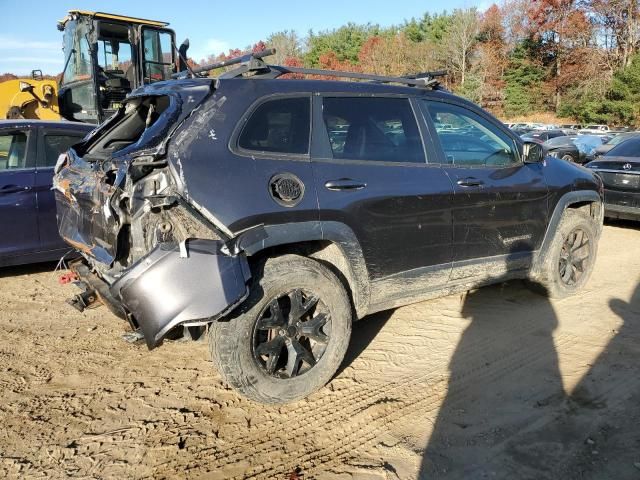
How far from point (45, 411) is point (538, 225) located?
13.3ft

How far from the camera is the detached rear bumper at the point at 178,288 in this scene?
9.50ft

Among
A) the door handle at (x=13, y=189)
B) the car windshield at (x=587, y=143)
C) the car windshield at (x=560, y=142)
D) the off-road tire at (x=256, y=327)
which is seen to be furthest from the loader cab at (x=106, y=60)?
the car windshield at (x=587, y=143)

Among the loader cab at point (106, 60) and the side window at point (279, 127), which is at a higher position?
the loader cab at point (106, 60)

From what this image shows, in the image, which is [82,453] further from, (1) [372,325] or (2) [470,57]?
(2) [470,57]

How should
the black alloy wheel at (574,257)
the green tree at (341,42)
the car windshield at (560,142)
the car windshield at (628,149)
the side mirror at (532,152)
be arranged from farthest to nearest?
1. the green tree at (341,42)
2. the car windshield at (560,142)
3. the car windshield at (628,149)
4. the black alloy wheel at (574,257)
5. the side mirror at (532,152)

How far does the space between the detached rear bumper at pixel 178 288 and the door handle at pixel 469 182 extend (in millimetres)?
2033

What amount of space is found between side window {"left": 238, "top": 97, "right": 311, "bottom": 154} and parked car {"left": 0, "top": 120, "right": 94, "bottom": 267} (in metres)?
3.45

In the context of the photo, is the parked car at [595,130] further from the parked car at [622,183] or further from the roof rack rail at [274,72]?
the roof rack rail at [274,72]

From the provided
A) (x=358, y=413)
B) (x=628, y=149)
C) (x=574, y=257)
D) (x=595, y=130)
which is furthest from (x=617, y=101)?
(x=358, y=413)

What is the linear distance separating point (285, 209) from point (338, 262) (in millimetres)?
618

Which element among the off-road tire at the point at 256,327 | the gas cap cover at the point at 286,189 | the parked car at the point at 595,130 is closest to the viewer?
the off-road tire at the point at 256,327

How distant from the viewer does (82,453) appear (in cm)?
299

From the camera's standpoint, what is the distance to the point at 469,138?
4.49m

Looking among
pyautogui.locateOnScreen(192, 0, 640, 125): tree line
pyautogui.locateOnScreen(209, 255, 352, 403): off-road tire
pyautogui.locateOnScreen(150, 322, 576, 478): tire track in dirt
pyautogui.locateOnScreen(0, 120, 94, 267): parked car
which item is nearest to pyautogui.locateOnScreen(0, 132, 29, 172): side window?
pyautogui.locateOnScreen(0, 120, 94, 267): parked car
